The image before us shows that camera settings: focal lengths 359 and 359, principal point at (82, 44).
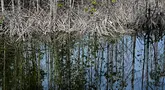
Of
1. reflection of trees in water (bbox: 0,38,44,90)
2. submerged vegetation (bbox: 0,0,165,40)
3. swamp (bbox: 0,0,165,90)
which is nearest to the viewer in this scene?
reflection of trees in water (bbox: 0,38,44,90)

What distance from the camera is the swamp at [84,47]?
6.90m

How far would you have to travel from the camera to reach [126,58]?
341 inches

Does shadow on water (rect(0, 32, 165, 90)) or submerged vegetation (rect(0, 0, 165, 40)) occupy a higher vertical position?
submerged vegetation (rect(0, 0, 165, 40))

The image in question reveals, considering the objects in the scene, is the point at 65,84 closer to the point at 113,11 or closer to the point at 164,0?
the point at 113,11

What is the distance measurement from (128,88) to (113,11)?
Result: 6752mm

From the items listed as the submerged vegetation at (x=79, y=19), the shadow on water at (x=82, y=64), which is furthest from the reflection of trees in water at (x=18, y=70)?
the submerged vegetation at (x=79, y=19)

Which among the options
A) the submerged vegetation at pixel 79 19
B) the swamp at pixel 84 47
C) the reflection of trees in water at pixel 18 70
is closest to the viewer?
the reflection of trees in water at pixel 18 70

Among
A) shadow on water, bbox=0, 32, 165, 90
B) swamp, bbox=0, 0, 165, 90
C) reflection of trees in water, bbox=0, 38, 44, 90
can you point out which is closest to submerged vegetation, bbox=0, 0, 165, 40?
swamp, bbox=0, 0, 165, 90

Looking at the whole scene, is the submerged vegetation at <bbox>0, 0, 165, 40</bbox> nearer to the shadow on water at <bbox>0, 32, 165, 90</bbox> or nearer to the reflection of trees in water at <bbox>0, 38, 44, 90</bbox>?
the shadow on water at <bbox>0, 32, 165, 90</bbox>

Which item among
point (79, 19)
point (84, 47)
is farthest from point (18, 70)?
point (79, 19)

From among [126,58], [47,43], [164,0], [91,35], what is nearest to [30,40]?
[47,43]

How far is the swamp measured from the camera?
6.90 metres

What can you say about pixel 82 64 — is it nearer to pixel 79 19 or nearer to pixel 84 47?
pixel 84 47

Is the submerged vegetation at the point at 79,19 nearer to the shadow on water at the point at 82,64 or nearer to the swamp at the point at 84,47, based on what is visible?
the swamp at the point at 84,47
